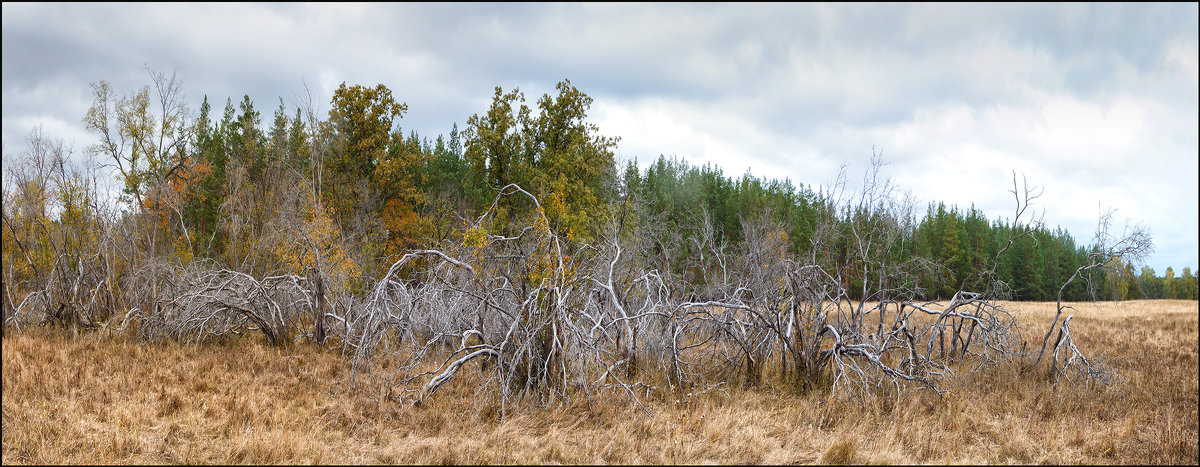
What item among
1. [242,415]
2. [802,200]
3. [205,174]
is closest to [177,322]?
[242,415]

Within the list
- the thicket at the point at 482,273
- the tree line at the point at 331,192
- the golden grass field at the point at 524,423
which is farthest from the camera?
the tree line at the point at 331,192

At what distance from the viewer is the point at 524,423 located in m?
7.05

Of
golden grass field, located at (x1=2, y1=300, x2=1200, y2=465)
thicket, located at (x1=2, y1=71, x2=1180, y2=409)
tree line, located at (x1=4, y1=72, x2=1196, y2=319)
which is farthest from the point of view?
tree line, located at (x1=4, y1=72, x2=1196, y2=319)

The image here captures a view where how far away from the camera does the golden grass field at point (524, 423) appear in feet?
20.1

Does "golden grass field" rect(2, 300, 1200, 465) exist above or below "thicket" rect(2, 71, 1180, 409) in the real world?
below

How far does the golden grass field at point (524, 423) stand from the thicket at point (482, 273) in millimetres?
555

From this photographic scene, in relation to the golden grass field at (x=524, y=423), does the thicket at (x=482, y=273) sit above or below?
above

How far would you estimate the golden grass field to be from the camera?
612cm

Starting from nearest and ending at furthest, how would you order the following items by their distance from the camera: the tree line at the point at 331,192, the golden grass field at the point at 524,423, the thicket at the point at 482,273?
the golden grass field at the point at 524,423, the thicket at the point at 482,273, the tree line at the point at 331,192

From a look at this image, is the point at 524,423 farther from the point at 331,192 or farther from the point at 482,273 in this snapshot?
the point at 331,192

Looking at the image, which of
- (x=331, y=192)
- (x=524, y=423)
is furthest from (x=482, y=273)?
(x=331, y=192)

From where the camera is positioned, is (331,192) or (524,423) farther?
(331,192)

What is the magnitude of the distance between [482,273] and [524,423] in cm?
242

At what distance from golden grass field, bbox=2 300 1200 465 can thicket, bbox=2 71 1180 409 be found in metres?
0.56
